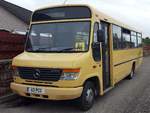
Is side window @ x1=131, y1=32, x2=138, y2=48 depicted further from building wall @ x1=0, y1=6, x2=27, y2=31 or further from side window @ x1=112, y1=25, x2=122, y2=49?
building wall @ x1=0, y1=6, x2=27, y2=31

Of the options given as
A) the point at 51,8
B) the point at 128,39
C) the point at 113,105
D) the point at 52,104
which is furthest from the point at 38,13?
the point at 128,39

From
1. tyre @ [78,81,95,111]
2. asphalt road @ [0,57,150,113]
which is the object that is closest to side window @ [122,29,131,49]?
asphalt road @ [0,57,150,113]

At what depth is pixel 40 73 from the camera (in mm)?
7137

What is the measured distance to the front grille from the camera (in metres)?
6.95

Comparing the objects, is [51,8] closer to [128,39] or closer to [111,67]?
[111,67]

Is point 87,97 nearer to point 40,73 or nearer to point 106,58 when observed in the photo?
point 40,73

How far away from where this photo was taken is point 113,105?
8250 millimetres

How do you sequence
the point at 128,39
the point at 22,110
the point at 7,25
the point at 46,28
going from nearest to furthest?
the point at 22,110 < the point at 46,28 < the point at 128,39 < the point at 7,25

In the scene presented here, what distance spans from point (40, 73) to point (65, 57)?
2.34ft

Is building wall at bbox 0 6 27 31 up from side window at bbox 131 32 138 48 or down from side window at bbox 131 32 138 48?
up

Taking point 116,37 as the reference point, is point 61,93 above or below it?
below

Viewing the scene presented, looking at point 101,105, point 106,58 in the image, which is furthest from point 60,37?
point 101,105

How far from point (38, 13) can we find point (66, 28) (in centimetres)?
122

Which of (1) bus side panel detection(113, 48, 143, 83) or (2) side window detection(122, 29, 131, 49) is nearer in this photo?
(1) bus side panel detection(113, 48, 143, 83)
